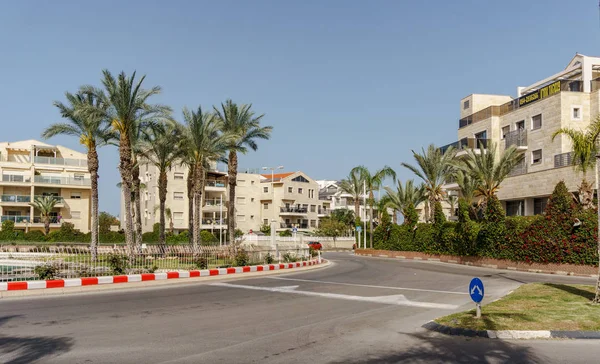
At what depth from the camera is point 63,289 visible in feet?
58.7

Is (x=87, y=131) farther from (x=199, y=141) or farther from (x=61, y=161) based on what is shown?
(x=61, y=161)

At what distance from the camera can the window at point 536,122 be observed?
138ft

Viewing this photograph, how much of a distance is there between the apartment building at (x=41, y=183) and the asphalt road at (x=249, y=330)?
2199 inches

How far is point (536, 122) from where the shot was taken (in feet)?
140

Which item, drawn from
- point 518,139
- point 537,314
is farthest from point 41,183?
point 537,314

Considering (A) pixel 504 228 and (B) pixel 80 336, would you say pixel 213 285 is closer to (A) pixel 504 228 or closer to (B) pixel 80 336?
(B) pixel 80 336

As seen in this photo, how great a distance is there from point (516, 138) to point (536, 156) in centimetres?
259

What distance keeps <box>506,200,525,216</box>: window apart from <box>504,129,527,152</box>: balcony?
14.4 feet

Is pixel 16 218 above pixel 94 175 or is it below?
below

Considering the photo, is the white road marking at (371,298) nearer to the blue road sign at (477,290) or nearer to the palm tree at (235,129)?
the blue road sign at (477,290)

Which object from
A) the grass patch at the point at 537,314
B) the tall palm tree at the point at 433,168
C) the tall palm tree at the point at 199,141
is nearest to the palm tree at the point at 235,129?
the tall palm tree at the point at 199,141

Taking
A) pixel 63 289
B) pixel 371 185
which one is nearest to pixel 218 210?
pixel 371 185

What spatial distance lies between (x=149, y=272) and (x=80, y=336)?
13.7 metres

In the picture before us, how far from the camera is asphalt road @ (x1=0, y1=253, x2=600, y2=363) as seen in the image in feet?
28.0
